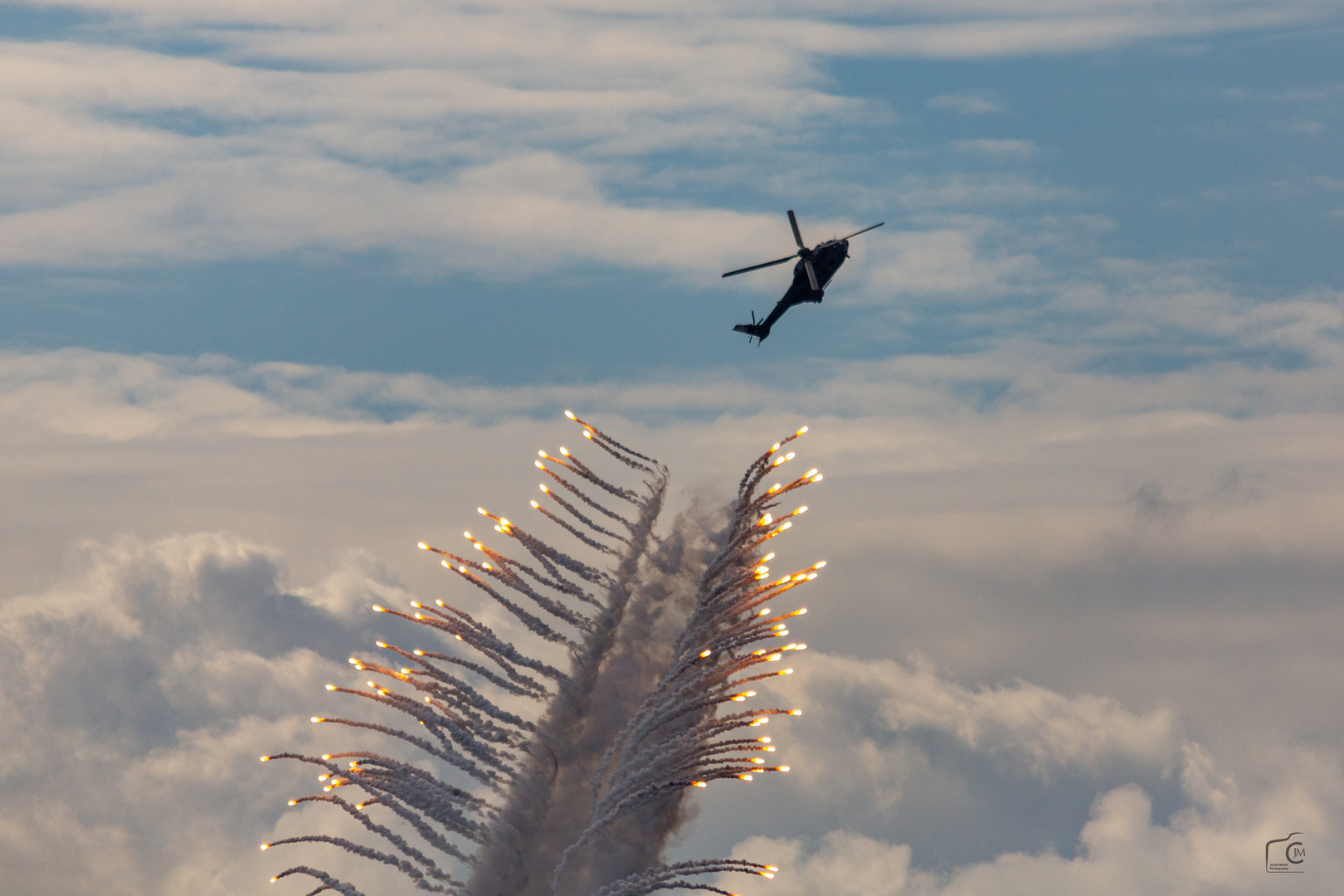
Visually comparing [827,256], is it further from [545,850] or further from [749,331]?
[545,850]

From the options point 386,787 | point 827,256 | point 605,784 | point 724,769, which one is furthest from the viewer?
point 827,256

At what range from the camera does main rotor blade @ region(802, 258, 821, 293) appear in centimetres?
12450

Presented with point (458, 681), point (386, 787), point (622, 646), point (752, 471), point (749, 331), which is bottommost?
point (386, 787)

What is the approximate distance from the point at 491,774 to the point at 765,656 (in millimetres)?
24729

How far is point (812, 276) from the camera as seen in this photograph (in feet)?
408

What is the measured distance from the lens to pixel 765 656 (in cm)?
9231

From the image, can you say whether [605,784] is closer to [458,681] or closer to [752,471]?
[458,681]

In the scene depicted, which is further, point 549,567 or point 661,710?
point 549,567

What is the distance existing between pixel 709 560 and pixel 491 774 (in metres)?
23.3

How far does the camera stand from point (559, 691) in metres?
107

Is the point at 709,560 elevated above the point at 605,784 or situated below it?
above

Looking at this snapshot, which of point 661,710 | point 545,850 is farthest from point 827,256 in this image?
point 545,850

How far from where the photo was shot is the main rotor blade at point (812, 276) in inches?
4902

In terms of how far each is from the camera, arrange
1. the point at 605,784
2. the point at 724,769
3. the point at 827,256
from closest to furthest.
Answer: the point at 724,769 → the point at 605,784 → the point at 827,256
